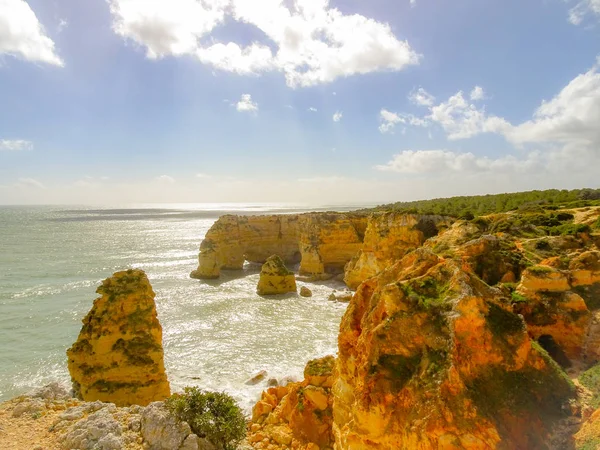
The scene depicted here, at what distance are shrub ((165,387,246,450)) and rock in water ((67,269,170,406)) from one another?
239 inches

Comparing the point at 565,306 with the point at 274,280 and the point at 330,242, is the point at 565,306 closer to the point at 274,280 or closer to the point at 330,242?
the point at 274,280

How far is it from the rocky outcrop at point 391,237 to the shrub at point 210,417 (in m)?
24.7

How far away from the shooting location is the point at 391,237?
109 feet

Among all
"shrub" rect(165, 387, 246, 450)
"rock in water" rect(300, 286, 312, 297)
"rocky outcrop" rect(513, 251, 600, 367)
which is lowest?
"rock in water" rect(300, 286, 312, 297)

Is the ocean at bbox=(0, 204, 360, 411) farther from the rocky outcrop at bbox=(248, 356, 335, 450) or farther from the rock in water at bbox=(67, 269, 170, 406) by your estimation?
the rocky outcrop at bbox=(248, 356, 335, 450)

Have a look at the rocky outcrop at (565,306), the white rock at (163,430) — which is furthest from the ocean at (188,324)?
the rocky outcrop at (565,306)

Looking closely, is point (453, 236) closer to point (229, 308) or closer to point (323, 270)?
point (229, 308)

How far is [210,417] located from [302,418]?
3.49 metres

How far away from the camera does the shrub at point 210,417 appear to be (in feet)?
26.9

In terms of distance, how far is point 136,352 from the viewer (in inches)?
539

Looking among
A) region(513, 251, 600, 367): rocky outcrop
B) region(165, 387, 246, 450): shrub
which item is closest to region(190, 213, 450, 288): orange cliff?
region(513, 251, 600, 367): rocky outcrop

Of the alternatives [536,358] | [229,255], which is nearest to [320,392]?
[536,358]

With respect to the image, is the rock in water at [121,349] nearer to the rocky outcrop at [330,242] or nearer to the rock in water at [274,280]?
the rock in water at [274,280]

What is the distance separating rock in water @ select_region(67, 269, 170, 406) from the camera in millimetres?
13094
